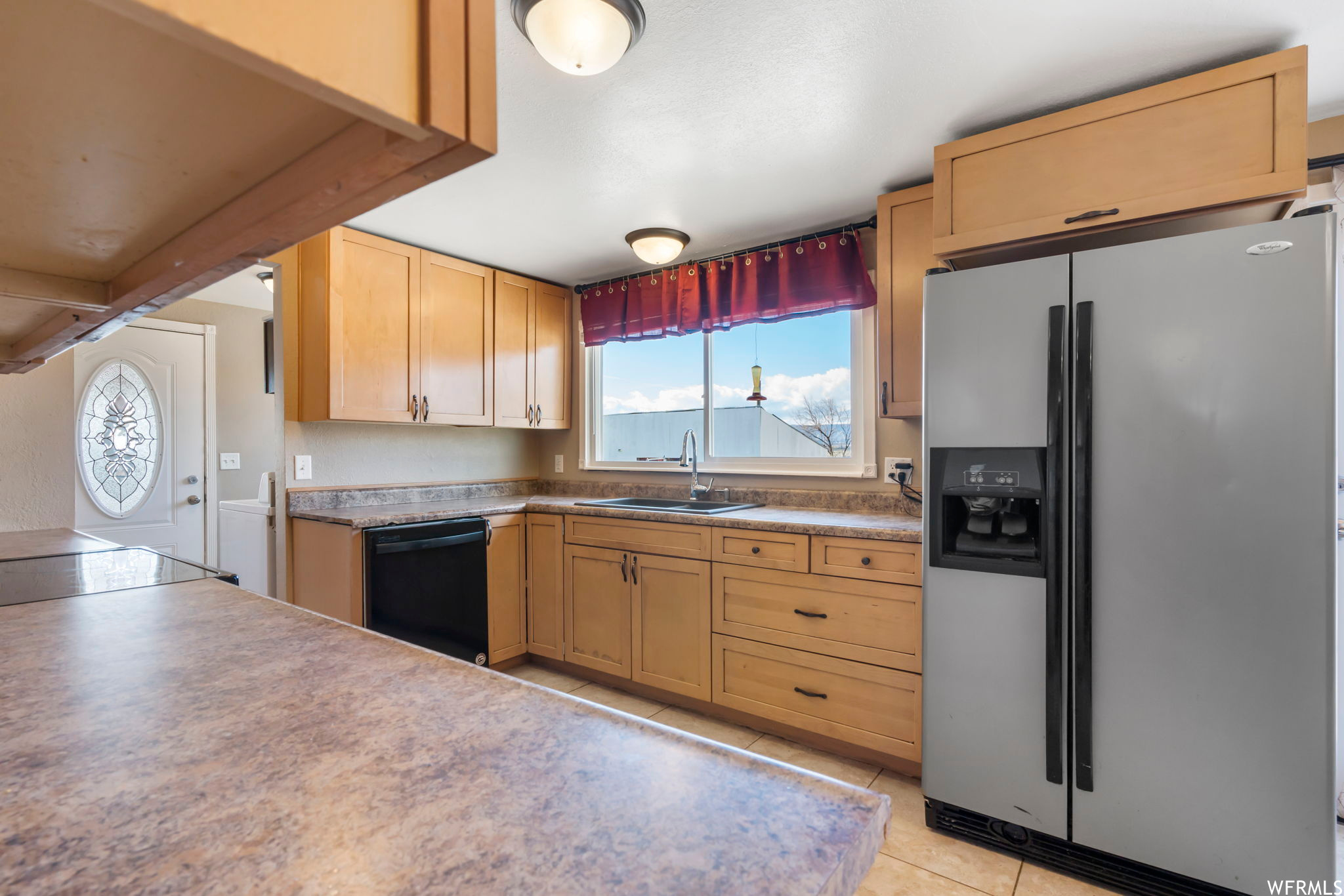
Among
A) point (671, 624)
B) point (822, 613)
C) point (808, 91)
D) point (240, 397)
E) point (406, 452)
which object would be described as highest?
point (808, 91)

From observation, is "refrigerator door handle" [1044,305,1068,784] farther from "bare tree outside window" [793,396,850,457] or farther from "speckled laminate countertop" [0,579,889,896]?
"speckled laminate countertop" [0,579,889,896]

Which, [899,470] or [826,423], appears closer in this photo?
[899,470]

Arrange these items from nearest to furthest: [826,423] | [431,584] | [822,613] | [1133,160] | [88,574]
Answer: [88,574] < [1133,160] < [822,613] < [431,584] < [826,423]

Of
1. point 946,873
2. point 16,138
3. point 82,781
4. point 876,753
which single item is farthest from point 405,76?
point 876,753

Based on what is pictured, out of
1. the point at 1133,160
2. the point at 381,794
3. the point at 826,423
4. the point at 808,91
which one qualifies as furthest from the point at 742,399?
the point at 381,794

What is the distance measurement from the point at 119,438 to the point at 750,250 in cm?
399

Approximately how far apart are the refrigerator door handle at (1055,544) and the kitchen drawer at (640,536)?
50.2 inches

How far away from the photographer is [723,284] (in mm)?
3201

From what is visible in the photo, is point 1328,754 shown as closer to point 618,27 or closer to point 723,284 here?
point 618,27

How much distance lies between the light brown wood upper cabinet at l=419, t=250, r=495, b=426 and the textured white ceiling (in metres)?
0.46

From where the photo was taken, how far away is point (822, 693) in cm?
231

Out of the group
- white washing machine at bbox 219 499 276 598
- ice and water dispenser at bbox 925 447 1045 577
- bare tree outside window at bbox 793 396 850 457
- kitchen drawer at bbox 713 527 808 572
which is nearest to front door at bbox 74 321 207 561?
white washing machine at bbox 219 499 276 598

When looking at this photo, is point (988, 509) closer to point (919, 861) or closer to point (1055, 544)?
point (1055, 544)

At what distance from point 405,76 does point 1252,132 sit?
2177mm
